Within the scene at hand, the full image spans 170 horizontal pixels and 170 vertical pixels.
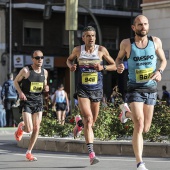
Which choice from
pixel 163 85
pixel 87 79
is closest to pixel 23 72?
pixel 87 79

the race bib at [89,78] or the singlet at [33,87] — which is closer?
the race bib at [89,78]

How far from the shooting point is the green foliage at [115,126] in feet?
49.0

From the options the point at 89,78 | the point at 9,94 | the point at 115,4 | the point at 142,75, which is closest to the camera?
the point at 142,75

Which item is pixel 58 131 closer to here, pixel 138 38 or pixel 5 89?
pixel 138 38

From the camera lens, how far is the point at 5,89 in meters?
27.9

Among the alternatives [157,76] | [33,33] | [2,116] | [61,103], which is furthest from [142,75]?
[33,33]

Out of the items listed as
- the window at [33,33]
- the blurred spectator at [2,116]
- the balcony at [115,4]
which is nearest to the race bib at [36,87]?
the blurred spectator at [2,116]

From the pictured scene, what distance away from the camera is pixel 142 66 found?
35.1ft

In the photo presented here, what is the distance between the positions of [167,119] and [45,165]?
3870mm

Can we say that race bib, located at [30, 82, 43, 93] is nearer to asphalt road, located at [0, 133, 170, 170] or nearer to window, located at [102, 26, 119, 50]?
asphalt road, located at [0, 133, 170, 170]

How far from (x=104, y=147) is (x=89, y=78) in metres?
2.64

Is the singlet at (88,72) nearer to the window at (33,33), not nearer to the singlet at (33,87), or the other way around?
the singlet at (33,87)

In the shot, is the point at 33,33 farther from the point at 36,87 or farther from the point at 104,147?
the point at 36,87

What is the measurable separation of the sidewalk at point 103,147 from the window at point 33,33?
3167cm
